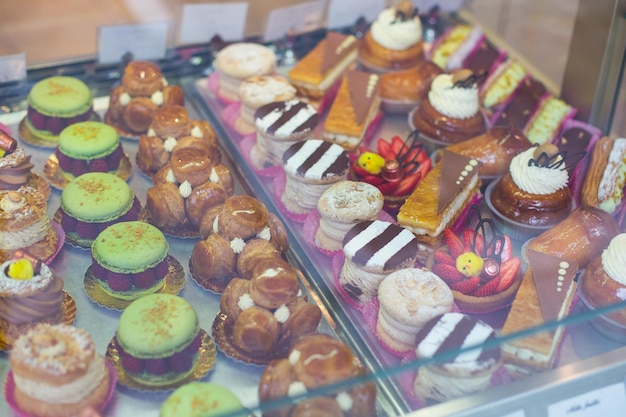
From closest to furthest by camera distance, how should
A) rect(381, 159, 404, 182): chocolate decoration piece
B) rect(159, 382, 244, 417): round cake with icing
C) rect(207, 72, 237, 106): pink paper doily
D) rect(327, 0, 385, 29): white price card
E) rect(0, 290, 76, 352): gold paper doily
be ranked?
1. rect(159, 382, 244, 417): round cake with icing
2. rect(0, 290, 76, 352): gold paper doily
3. rect(381, 159, 404, 182): chocolate decoration piece
4. rect(207, 72, 237, 106): pink paper doily
5. rect(327, 0, 385, 29): white price card

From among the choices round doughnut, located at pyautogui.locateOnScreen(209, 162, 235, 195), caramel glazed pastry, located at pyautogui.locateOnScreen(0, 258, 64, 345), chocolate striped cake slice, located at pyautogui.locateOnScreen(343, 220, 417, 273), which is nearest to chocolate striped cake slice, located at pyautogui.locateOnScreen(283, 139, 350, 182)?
round doughnut, located at pyautogui.locateOnScreen(209, 162, 235, 195)

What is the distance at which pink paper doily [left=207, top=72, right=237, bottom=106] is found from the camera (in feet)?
12.9

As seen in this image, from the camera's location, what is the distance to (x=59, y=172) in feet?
10.9

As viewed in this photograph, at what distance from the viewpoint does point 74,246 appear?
119 inches

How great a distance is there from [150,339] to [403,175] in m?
1.37

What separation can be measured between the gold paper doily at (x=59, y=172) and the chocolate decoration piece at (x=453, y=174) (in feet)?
4.36

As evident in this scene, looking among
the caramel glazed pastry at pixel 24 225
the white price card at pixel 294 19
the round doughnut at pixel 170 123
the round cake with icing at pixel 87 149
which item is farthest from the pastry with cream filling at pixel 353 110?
the caramel glazed pastry at pixel 24 225

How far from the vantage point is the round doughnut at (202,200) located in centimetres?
306

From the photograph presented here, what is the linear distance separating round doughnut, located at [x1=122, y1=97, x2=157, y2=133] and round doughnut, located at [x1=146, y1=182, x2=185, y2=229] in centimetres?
60

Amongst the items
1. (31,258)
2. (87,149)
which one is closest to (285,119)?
(87,149)

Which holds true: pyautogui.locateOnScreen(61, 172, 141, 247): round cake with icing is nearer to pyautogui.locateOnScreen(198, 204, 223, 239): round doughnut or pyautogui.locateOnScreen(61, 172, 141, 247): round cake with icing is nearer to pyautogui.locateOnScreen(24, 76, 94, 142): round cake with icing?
pyautogui.locateOnScreen(198, 204, 223, 239): round doughnut

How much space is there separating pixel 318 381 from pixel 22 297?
989mm

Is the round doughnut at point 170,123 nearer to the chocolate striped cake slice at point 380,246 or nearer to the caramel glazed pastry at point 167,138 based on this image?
the caramel glazed pastry at point 167,138

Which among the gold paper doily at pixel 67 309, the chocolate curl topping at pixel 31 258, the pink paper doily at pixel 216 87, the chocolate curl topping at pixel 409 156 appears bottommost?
the gold paper doily at pixel 67 309
